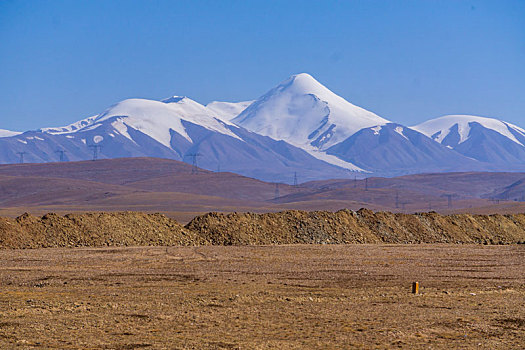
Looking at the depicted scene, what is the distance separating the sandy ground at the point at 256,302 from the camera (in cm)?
1855

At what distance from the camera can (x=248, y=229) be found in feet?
184

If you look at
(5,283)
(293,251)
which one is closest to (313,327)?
(5,283)

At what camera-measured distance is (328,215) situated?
61156 mm

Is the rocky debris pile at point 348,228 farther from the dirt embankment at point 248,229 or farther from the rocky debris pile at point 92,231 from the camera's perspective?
the rocky debris pile at point 92,231

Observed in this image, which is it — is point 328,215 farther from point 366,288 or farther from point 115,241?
point 366,288

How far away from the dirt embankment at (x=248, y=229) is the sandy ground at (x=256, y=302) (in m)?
7.75

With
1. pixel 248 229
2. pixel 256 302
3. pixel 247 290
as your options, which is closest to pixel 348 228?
pixel 248 229

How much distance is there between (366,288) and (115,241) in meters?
26.3

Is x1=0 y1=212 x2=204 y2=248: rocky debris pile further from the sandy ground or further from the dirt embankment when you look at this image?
the sandy ground

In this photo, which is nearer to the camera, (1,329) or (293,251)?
(1,329)

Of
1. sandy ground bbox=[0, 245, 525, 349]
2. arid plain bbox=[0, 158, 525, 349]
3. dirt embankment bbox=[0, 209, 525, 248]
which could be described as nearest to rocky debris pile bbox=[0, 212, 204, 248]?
dirt embankment bbox=[0, 209, 525, 248]

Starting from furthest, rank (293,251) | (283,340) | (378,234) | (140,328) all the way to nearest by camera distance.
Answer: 1. (378,234)
2. (293,251)
3. (140,328)
4. (283,340)

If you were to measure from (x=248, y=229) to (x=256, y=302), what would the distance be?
31526 mm

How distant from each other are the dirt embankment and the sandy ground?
7754 millimetres
